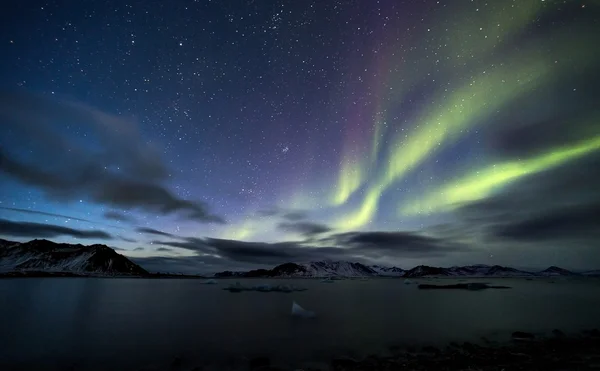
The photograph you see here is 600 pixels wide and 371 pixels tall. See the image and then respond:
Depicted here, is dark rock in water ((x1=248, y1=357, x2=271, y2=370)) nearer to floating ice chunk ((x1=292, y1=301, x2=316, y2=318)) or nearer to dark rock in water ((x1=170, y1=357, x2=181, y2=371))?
dark rock in water ((x1=170, y1=357, x2=181, y2=371))

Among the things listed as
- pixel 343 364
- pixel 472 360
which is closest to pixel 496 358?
pixel 472 360

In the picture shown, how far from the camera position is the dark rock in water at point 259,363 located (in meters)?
16.2

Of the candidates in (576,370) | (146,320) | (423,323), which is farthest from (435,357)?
(146,320)

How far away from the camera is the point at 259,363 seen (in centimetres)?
1708

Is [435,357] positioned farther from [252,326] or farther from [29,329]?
[29,329]

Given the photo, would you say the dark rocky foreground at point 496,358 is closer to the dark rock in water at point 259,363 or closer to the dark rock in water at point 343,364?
the dark rock in water at point 343,364

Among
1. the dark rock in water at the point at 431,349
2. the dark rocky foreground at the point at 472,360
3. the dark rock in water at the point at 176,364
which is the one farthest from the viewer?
the dark rock in water at the point at 431,349

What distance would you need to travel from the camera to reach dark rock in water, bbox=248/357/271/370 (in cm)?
1619

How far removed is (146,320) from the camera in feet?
116

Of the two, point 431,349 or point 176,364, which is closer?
point 176,364

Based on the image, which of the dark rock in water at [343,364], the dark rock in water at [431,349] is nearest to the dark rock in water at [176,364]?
the dark rock in water at [343,364]

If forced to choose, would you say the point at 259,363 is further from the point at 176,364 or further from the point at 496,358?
the point at 496,358

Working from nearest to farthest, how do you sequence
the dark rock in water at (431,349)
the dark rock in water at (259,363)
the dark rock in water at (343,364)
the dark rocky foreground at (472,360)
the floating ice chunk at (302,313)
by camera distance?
the dark rocky foreground at (472,360) < the dark rock in water at (343,364) < the dark rock in water at (259,363) < the dark rock in water at (431,349) < the floating ice chunk at (302,313)

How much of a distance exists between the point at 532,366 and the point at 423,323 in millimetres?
18912
